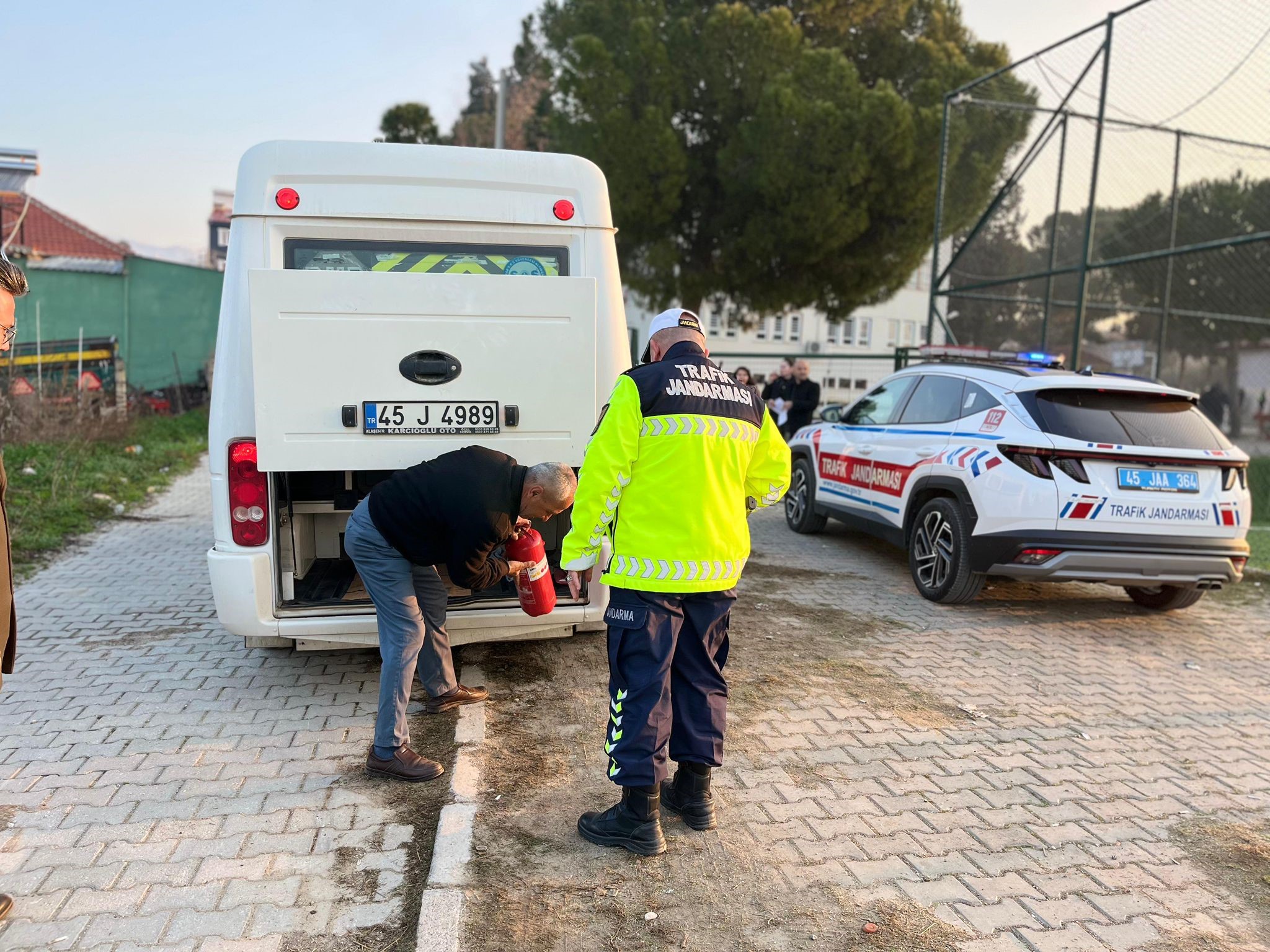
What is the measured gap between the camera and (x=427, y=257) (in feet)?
15.4

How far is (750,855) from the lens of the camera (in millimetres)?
3197

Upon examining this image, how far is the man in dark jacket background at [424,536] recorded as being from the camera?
141 inches

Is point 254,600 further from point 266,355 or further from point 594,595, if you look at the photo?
point 594,595

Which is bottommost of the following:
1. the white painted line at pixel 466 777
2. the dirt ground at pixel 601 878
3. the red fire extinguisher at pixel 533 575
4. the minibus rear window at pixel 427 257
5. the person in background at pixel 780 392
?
the dirt ground at pixel 601 878

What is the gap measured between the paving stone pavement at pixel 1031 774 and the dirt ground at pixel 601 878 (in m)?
0.14

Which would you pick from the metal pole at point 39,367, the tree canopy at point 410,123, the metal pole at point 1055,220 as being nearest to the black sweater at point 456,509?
the metal pole at point 1055,220

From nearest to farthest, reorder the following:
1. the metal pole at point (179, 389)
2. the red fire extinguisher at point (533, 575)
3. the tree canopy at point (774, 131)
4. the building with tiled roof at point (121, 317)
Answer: the red fire extinguisher at point (533, 575), the building with tiled roof at point (121, 317), the tree canopy at point (774, 131), the metal pole at point (179, 389)

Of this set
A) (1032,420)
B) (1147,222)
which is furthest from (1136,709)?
(1147,222)

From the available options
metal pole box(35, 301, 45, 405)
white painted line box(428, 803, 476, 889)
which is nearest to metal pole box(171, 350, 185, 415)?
metal pole box(35, 301, 45, 405)

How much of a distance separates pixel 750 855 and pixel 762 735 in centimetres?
106

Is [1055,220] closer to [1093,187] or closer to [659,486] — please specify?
[1093,187]

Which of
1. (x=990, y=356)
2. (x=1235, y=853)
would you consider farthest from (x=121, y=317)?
(x=1235, y=853)

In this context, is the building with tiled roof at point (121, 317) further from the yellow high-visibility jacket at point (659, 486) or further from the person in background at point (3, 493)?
the yellow high-visibility jacket at point (659, 486)

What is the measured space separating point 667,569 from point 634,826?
93 centimetres
